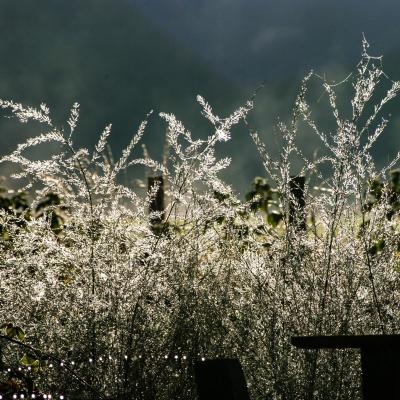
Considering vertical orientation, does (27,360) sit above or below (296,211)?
below

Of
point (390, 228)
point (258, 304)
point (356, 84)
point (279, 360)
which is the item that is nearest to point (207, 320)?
point (258, 304)

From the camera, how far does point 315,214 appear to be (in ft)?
11.7

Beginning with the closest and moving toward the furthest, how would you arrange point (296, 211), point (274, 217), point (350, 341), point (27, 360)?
1. point (350, 341)
2. point (27, 360)
3. point (296, 211)
4. point (274, 217)

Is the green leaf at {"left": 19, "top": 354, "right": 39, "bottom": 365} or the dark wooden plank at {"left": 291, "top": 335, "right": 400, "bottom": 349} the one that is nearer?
the dark wooden plank at {"left": 291, "top": 335, "right": 400, "bottom": 349}

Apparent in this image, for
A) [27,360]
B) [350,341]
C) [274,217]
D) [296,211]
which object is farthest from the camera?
[274,217]

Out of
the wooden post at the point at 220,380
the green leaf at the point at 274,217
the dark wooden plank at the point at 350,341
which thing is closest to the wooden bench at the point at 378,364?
the dark wooden plank at the point at 350,341

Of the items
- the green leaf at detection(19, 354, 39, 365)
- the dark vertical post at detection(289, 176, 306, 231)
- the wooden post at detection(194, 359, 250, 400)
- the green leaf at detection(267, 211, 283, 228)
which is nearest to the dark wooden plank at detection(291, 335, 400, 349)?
the wooden post at detection(194, 359, 250, 400)

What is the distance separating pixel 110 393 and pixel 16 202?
3.43m

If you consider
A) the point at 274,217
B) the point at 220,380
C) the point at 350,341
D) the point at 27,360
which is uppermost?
the point at 274,217

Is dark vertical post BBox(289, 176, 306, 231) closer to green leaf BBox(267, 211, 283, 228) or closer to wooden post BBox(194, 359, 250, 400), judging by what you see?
green leaf BBox(267, 211, 283, 228)

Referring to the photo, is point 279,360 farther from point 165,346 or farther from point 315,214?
point 315,214

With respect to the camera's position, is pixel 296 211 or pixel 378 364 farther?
pixel 296 211

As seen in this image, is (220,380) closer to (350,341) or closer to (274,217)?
(350,341)

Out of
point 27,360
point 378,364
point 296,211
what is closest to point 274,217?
point 296,211
